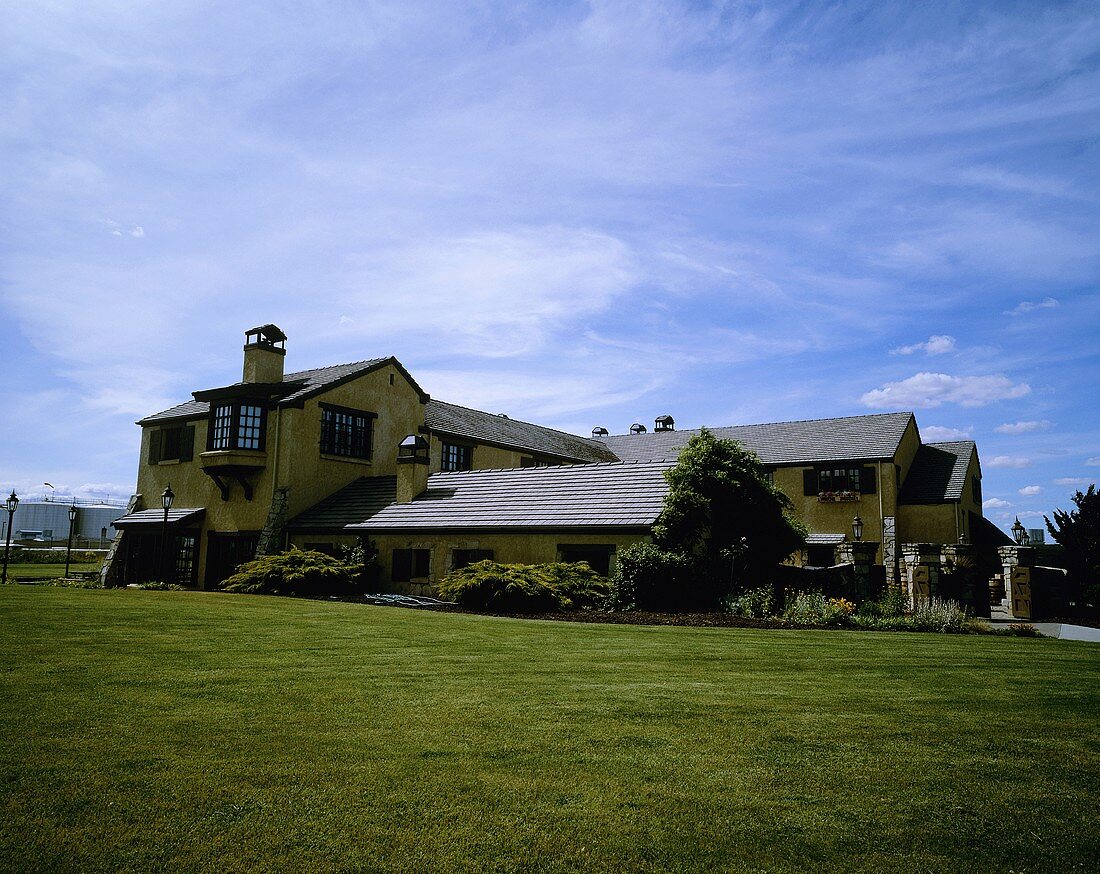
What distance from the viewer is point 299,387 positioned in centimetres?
3309

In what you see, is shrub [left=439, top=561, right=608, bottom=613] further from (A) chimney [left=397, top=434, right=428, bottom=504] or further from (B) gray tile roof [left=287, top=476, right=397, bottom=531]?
(B) gray tile roof [left=287, top=476, right=397, bottom=531]

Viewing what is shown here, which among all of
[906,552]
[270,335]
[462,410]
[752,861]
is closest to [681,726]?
[752,861]

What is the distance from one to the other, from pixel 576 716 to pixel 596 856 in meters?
3.07

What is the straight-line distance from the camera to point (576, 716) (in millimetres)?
7742

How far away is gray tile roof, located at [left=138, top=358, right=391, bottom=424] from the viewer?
105 ft

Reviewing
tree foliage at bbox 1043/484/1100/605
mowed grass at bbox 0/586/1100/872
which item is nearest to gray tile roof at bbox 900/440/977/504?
tree foliage at bbox 1043/484/1100/605

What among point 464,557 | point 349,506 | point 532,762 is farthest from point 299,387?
point 532,762

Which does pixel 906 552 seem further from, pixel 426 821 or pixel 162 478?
pixel 162 478

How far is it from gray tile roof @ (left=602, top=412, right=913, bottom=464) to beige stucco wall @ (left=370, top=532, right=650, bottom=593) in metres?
13.1

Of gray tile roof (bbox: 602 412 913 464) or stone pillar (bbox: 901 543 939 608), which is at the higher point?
gray tile roof (bbox: 602 412 913 464)

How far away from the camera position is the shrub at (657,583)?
72.9 feet

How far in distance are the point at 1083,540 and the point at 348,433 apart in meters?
26.2

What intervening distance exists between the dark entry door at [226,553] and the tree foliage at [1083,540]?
27.5 m

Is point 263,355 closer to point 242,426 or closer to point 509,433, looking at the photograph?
point 242,426
